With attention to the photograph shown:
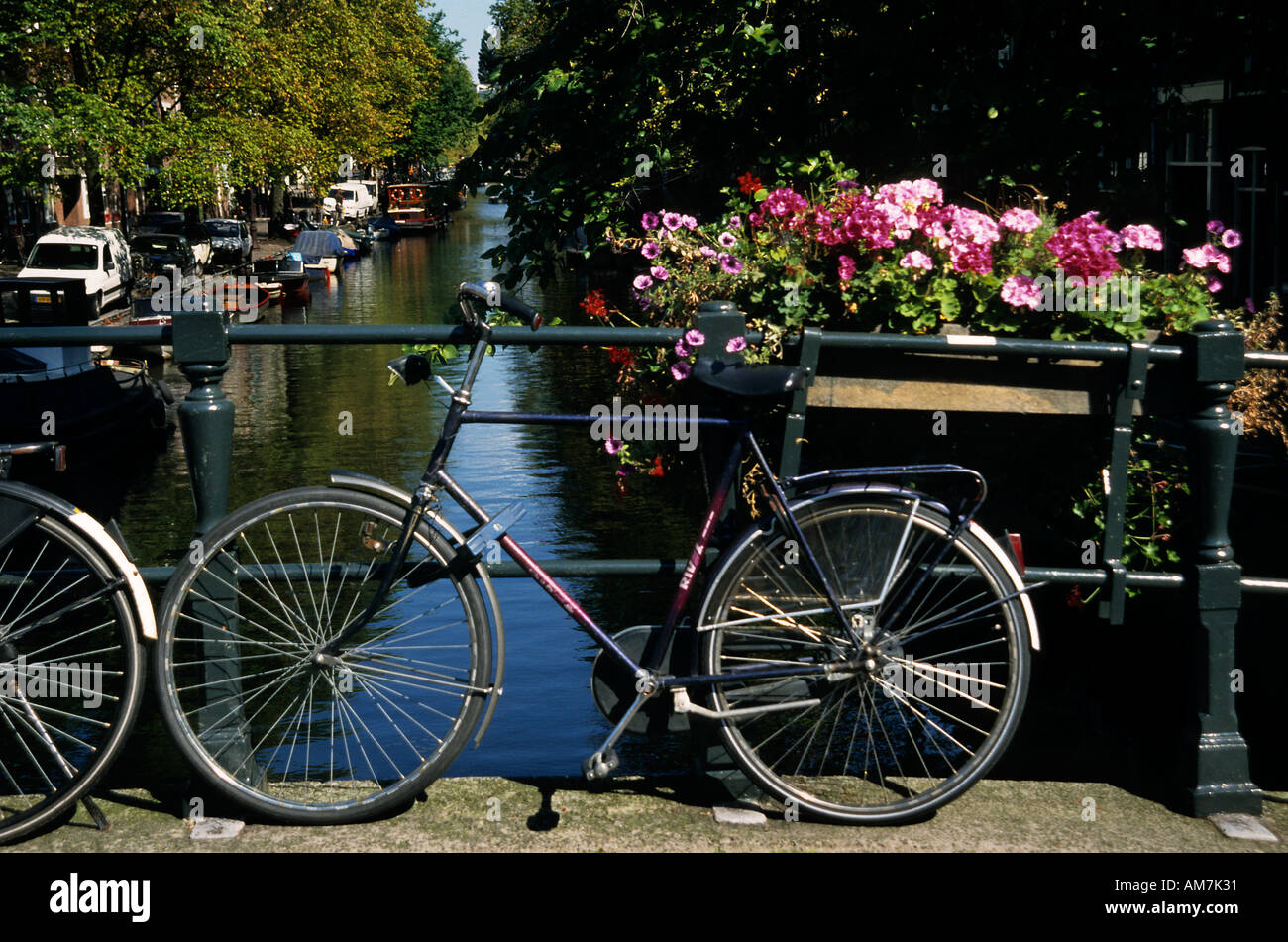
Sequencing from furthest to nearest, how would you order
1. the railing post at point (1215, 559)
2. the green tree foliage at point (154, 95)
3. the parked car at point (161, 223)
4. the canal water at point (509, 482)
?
the parked car at point (161, 223) < the green tree foliage at point (154, 95) < the canal water at point (509, 482) < the railing post at point (1215, 559)

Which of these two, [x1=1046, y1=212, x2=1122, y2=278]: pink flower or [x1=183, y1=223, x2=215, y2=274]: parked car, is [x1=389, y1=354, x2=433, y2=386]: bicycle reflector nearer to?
[x1=1046, y1=212, x2=1122, y2=278]: pink flower

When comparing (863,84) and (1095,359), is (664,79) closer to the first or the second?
(863,84)

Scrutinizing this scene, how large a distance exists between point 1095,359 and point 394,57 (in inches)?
2925

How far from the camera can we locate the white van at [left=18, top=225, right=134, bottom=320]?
115ft

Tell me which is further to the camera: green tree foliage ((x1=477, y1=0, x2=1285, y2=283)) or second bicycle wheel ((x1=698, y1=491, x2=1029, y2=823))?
green tree foliage ((x1=477, y1=0, x2=1285, y2=283))

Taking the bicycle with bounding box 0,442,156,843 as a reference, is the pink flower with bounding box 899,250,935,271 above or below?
above

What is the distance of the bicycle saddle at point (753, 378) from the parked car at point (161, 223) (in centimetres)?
5177

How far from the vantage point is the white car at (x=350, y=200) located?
80188 millimetres

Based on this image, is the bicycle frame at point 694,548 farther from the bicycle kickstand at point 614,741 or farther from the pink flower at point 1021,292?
the pink flower at point 1021,292

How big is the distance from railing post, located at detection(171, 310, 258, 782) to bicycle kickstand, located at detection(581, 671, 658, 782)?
2.99ft

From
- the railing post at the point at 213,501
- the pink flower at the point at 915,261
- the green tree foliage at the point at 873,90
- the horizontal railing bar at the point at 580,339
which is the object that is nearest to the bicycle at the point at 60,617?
the railing post at the point at 213,501

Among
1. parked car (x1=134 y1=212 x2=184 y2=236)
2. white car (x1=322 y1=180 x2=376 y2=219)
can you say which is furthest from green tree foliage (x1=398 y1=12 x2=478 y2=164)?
parked car (x1=134 y1=212 x2=184 y2=236)

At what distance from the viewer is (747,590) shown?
A: 3.71m

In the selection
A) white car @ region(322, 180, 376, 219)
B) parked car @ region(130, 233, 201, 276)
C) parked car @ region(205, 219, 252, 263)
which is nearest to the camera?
parked car @ region(130, 233, 201, 276)
